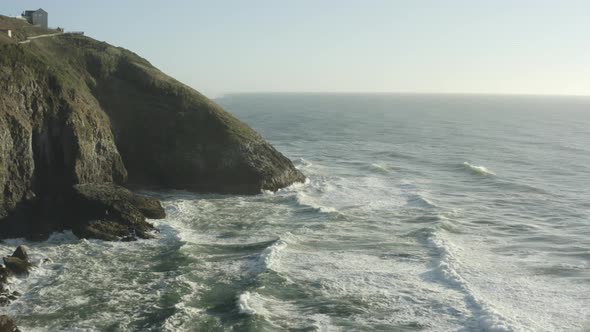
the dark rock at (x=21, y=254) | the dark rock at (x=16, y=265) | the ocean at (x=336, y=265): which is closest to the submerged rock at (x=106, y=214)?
the ocean at (x=336, y=265)

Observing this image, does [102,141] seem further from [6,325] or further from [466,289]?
[466,289]

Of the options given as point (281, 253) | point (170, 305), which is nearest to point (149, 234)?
point (281, 253)

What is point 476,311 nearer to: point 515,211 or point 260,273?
point 260,273

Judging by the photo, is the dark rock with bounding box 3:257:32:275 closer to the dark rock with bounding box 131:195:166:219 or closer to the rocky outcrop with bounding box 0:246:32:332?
the rocky outcrop with bounding box 0:246:32:332

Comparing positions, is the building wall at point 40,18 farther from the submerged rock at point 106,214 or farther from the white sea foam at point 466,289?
the white sea foam at point 466,289

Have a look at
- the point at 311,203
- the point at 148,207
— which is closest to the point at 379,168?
the point at 311,203

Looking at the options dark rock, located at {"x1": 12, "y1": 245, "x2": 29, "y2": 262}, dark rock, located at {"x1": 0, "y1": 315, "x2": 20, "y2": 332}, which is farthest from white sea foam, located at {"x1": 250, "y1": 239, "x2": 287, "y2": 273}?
dark rock, located at {"x1": 0, "y1": 315, "x2": 20, "y2": 332}
